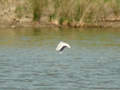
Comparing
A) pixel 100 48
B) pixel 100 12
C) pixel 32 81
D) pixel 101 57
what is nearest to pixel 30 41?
pixel 100 48

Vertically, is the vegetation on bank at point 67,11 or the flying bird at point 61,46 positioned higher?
the flying bird at point 61,46

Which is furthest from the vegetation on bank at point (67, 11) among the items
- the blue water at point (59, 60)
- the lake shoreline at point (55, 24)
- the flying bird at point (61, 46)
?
the flying bird at point (61, 46)

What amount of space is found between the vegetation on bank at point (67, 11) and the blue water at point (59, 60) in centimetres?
198

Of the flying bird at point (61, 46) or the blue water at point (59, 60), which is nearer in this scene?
the blue water at point (59, 60)

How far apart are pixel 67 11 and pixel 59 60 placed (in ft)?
41.1

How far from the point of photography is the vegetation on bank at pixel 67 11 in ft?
106

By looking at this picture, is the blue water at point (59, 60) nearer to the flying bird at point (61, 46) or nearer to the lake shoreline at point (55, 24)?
the flying bird at point (61, 46)

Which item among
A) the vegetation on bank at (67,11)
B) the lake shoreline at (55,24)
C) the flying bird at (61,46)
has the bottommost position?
the lake shoreline at (55,24)

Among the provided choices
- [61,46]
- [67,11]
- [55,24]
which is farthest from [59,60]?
[67,11]

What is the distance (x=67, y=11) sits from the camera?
32.6m

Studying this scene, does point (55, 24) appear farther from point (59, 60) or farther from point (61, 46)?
point (59, 60)

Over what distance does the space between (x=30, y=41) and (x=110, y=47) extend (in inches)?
142

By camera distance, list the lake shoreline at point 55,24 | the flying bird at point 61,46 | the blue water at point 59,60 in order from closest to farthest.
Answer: the blue water at point 59,60 → the flying bird at point 61,46 → the lake shoreline at point 55,24

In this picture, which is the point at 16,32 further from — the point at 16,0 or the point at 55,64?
the point at 55,64
